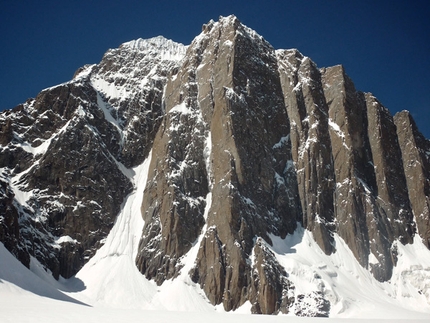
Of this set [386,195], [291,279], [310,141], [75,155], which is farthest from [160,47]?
[291,279]

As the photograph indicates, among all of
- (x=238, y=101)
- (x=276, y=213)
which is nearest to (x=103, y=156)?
(x=238, y=101)

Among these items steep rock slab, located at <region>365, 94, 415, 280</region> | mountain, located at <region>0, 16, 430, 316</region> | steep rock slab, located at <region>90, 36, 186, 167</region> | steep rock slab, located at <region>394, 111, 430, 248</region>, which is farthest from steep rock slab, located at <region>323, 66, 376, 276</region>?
steep rock slab, located at <region>90, 36, 186, 167</region>

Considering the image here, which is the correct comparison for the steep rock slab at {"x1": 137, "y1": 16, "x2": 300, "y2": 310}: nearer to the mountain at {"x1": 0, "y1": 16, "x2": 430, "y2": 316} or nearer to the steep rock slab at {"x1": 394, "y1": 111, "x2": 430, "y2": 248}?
Answer: the mountain at {"x1": 0, "y1": 16, "x2": 430, "y2": 316}

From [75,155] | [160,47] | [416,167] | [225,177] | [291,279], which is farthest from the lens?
[160,47]

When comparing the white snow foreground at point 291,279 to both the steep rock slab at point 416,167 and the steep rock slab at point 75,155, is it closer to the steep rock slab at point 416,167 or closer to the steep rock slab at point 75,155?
the steep rock slab at point 75,155

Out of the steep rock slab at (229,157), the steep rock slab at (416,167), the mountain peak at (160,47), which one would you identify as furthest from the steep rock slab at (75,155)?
the steep rock slab at (416,167)

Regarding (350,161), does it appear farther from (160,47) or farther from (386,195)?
(160,47)
